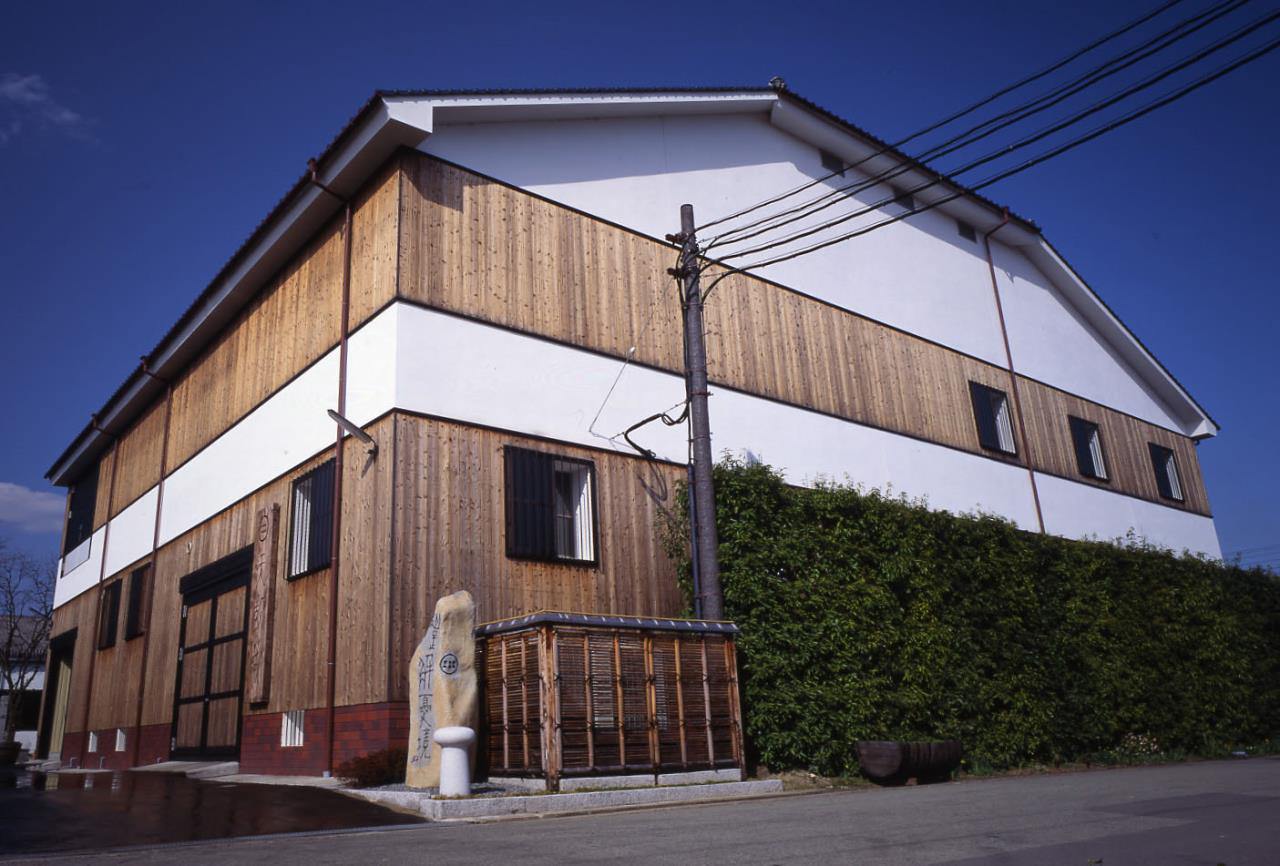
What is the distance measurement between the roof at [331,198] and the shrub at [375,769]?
809 cm

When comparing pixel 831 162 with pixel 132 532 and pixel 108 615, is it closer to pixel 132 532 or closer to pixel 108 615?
pixel 132 532

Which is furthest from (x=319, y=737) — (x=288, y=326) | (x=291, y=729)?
Result: (x=288, y=326)

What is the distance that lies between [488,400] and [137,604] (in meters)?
11.8

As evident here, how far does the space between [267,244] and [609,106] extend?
611cm

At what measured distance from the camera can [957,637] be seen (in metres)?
14.5

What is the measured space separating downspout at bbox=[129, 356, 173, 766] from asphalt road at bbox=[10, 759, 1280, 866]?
545 inches

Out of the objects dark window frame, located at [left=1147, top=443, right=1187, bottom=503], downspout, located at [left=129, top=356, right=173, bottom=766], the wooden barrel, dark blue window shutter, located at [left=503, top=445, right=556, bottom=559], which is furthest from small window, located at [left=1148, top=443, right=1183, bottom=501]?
downspout, located at [left=129, top=356, right=173, bottom=766]

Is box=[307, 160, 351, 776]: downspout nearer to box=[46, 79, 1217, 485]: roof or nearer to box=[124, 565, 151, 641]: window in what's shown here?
box=[46, 79, 1217, 485]: roof

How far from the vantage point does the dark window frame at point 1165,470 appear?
26.7 metres

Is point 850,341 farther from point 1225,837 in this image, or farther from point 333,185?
point 1225,837

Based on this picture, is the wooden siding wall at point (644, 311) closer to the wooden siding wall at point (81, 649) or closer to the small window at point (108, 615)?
the small window at point (108, 615)

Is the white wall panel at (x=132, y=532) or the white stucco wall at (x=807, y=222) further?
the white wall panel at (x=132, y=532)

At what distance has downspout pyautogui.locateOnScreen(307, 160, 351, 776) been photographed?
12.5 meters

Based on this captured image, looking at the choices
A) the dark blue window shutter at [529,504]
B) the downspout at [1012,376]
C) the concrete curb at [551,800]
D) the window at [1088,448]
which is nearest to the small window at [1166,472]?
the window at [1088,448]
